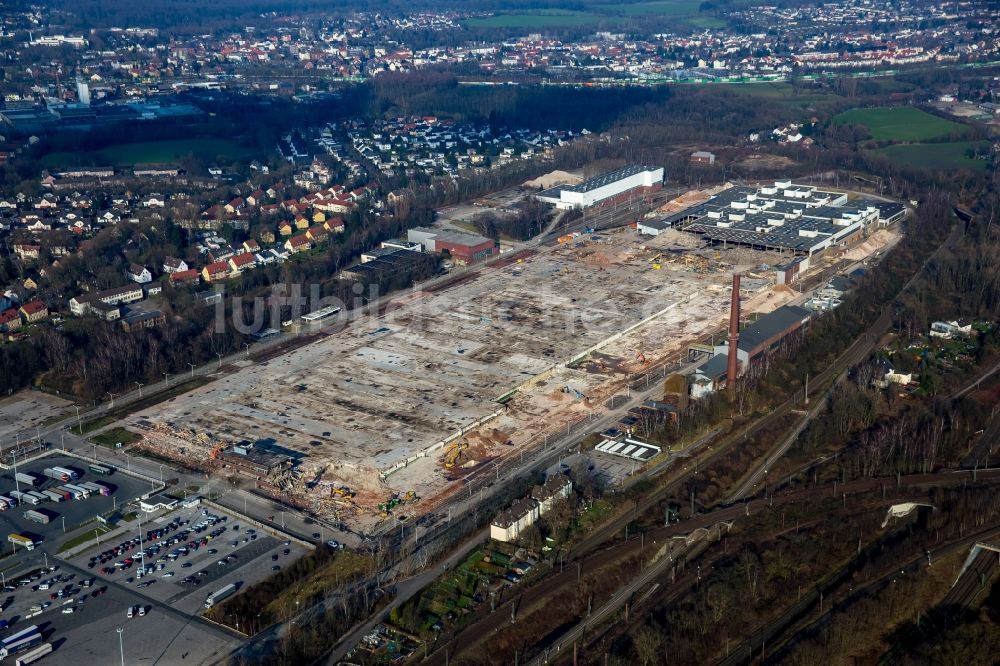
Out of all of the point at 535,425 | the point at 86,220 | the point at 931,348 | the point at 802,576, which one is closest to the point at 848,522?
the point at 802,576

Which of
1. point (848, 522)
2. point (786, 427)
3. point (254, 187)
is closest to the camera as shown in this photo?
point (848, 522)

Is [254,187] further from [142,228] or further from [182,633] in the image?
[182,633]

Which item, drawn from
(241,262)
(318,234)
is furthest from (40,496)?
(318,234)

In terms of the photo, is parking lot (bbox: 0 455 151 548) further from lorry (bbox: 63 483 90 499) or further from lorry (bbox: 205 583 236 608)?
lorry (bbox: 205 583 236 608)

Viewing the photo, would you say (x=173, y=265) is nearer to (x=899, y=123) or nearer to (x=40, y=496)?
(x=40, y=496)

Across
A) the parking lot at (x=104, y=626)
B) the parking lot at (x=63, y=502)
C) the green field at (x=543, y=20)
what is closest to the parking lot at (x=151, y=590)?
the parking lot at (x=104, y=626)

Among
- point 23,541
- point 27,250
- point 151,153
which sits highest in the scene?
point 151,153
